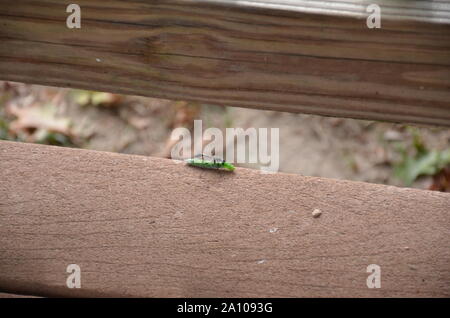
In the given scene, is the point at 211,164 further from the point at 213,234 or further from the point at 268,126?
the point at 268,126

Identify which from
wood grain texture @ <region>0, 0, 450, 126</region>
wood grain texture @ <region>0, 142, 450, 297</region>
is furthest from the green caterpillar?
wood grain texture @ <region>0, 0, 450, 126</region>

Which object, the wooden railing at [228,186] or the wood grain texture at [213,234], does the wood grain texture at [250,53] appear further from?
the wood grain texture at [213,234]

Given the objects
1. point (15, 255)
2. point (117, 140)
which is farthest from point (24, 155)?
point (117, 140)

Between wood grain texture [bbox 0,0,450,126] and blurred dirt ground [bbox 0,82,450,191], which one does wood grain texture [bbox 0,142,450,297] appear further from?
blurred dirt ground [bbox 0,82,450,191]

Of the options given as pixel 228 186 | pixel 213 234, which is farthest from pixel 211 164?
pixel 213 234

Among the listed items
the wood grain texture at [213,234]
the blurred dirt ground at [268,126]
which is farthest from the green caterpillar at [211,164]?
the blurred dirt ground at [268,126]

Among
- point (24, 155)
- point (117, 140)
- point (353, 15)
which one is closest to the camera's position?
point (353, 15)

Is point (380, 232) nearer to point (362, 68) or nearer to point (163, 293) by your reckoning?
point (362, 68)
